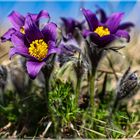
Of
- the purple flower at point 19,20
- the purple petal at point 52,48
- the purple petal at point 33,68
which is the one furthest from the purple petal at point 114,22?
the purple petal at point 33,68

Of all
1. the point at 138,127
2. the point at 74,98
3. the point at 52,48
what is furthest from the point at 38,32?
the point at 138,127

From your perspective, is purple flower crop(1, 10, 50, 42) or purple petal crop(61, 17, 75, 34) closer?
purple flower crop(1, 10, 50, 42)

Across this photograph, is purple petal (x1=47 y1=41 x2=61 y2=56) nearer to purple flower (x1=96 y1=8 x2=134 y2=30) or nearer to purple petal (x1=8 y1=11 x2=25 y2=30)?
purple petal (x1=8 y1=11 x2=25 y2=30)

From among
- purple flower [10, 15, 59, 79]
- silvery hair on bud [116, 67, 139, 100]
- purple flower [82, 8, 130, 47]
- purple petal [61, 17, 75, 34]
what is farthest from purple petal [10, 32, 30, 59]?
purple petal [61, 17, 75, 34]

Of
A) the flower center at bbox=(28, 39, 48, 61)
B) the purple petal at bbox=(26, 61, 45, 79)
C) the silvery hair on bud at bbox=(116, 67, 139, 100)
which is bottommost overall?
the silvery hair on bud at bbox=(116, 67, 139, 100)

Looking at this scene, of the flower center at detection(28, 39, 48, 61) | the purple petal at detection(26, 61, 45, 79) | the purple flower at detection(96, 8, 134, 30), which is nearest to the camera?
the purple petal at detection(26, 61, 45, 79)
